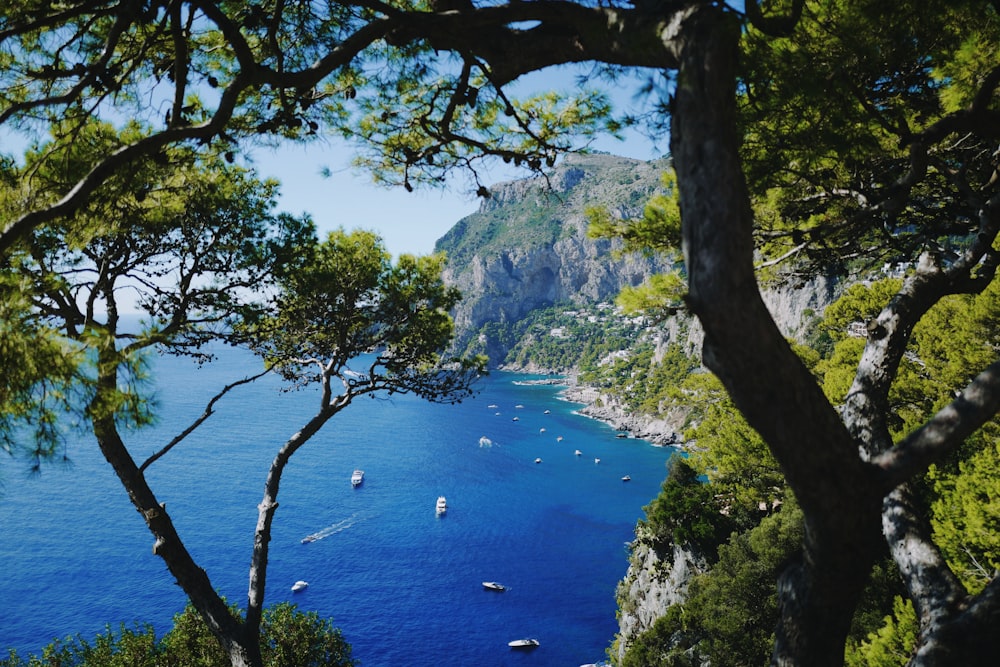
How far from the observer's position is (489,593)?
28172mm

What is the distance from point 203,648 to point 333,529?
1042 inches

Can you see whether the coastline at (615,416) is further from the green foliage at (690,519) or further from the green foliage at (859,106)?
the green foliage at (859,106)

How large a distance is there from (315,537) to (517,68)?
35080mm

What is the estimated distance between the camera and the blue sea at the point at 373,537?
24594 mm

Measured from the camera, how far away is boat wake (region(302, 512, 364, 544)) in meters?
32.8

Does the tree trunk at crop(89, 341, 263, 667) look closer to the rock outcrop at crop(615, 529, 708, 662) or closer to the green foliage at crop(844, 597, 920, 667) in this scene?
the green foliage at crop(844, 597, 920, 667)

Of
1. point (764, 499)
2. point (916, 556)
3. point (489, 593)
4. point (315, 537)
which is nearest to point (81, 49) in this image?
point (916, 556)

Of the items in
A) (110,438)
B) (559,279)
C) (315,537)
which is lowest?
(315,537)

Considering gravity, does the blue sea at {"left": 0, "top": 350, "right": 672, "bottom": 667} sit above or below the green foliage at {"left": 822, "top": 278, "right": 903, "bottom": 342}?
below

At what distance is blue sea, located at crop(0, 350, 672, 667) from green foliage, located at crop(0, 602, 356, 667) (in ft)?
14.9

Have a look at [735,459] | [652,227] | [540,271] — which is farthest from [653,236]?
[540,271]

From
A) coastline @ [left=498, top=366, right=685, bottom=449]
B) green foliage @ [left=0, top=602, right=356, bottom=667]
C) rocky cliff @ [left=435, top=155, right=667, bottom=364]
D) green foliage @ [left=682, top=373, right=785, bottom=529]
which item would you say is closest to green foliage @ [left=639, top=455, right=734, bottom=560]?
green foliage @ [left=682, top=373, right=785, bottom=529]

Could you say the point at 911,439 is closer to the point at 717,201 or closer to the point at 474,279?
the point at 717,201

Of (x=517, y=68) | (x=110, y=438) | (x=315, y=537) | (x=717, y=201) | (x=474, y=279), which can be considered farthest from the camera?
(x=474, y=279)
